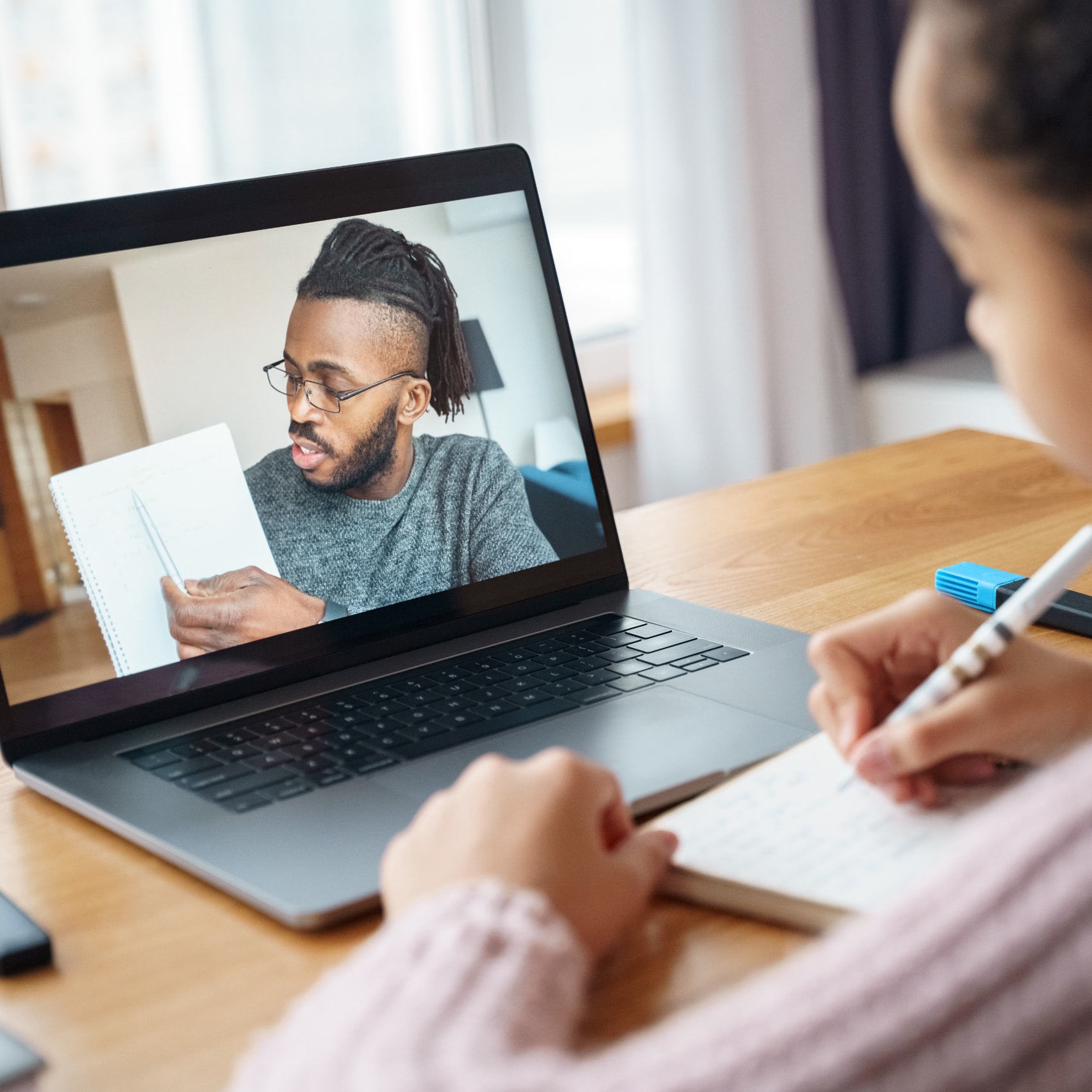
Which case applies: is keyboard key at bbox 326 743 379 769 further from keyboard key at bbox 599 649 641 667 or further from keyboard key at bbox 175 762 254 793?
keyboard key at bbox 599 649 641 667

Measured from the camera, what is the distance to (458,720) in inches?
28.8

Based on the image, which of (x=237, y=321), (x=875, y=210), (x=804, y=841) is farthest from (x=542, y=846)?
(x=875, y=210)

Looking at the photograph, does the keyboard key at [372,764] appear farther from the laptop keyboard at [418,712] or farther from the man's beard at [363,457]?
the man's beard at [363,457]

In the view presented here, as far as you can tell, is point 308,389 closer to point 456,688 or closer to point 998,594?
point 456,688

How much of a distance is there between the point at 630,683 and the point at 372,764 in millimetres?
165

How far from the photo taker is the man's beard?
2.77ft

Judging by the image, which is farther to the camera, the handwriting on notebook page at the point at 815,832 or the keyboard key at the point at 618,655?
the keyboard key at the point at 618,655

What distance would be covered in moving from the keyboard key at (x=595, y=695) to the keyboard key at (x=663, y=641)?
7cm

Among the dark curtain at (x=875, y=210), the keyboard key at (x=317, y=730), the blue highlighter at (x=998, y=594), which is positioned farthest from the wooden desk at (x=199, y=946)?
the dark curtain at (x=875, y=210)

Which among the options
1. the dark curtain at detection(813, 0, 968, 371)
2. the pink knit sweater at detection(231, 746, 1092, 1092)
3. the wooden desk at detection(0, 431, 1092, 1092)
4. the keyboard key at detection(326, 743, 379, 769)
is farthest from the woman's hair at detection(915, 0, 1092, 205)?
the dark curtain at detection(813, 0, 968, 371)

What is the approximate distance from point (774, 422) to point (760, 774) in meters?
1.80

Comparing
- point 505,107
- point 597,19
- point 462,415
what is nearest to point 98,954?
point 462,415

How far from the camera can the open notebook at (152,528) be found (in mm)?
768

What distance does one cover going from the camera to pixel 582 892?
0.51 m
